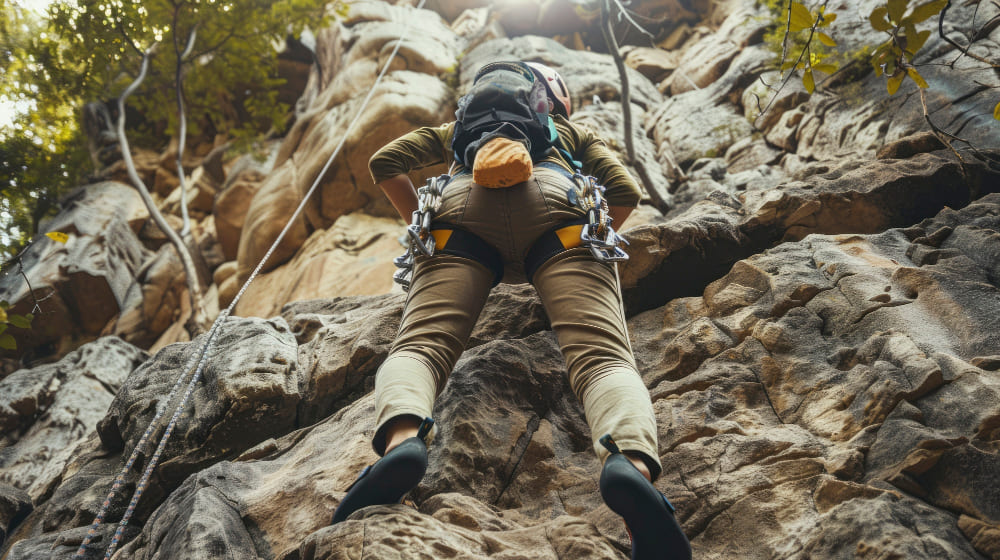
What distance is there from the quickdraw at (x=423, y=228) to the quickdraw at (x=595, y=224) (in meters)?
0.61

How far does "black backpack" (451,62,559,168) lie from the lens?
2688 millimetres

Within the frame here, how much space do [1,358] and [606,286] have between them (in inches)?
366

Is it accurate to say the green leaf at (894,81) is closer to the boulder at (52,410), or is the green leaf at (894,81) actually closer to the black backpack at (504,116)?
the black backpack at (504,116)

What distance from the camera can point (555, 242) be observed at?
2480mm

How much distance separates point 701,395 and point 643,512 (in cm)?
125

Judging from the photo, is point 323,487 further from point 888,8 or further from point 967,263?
point 967,263

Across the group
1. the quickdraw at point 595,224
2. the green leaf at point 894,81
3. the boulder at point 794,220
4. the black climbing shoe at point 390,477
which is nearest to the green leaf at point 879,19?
the green leaf at point 894,81

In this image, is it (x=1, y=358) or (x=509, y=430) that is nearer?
(x=509, y=430)

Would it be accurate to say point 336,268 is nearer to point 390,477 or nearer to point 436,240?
point 436,240

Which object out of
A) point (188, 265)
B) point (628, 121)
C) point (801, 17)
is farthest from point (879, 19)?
point (188, 265)

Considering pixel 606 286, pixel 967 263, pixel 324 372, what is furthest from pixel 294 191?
pixel 967 263

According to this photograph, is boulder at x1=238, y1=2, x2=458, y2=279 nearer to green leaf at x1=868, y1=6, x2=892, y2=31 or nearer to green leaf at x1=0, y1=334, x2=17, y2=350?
green leaf at x1=0, y1=334, x2=17, y2=350

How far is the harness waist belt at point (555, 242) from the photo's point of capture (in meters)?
2.46

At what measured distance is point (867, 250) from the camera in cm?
333
